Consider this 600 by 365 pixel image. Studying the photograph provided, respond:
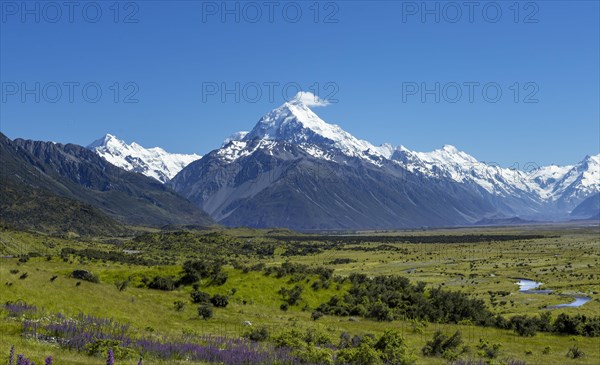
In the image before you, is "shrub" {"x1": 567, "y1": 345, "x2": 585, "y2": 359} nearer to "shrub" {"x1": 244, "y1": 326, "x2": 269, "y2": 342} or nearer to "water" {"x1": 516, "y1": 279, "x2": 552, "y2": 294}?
"shrub" {"x1": 244, "y1": 326, "x2": 269, "y2": 342}

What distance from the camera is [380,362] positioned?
24.7 m

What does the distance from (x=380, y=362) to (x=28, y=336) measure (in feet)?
51.4

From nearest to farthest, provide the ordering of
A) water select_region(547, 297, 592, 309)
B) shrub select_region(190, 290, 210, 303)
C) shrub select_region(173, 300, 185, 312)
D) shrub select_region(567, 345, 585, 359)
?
1. shrub select_region(567, 345, 585, 359)
2. shrub select_region(173, 300, 185, 312)
3. shrub select_region(190, 290, 210, 303)
4. water select_region(547, 297, 592, 309)

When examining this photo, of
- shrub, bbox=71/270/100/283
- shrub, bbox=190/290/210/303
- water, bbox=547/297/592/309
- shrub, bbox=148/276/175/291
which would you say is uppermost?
shrub, bbox=71/270/100/283

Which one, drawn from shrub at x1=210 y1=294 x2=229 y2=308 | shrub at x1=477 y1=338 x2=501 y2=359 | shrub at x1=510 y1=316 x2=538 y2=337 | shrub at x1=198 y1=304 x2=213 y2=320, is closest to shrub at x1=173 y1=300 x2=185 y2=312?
shrub at x1=198 y1=304 x2=213 y2=320

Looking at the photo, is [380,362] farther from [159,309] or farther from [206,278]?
[206,278]

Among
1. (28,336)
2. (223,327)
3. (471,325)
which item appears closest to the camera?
(28,336)

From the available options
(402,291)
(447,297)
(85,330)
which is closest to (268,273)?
(402,291)

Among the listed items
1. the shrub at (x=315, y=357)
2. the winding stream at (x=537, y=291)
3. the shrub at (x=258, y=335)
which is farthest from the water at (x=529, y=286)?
the shrub at (x=315, y=357)

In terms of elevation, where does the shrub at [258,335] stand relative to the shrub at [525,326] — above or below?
above

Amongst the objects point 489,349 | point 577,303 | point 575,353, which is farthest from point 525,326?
point 577,303

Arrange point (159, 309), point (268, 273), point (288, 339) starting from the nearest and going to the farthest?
1. point (288, 339)
2. point (159, 309)
3. point (268, 273)

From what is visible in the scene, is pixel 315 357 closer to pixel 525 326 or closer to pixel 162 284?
pixel 525 326

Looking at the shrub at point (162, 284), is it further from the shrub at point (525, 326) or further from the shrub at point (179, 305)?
the shrub at point (525, 326)
